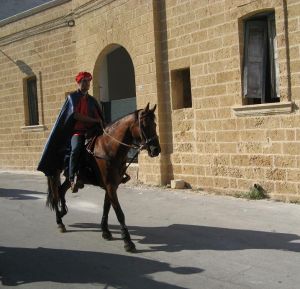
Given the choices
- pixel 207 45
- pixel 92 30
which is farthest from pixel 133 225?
pixel 92 30

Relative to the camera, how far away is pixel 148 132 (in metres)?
6.59

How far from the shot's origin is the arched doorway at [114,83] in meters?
14.4

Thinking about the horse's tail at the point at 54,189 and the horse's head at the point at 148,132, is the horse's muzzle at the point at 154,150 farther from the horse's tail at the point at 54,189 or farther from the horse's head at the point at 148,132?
the horse's tail at the point at 54,189

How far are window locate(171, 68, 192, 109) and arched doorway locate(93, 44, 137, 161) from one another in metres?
2.06

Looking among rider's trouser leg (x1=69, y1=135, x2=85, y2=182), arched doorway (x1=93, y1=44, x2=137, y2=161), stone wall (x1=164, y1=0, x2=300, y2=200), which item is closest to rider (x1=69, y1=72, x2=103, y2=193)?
rider's trouser leg (x1=69, y1=135, x2=85, y2=182)

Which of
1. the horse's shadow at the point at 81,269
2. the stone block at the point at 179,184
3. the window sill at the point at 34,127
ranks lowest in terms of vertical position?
the horse's shadow at the point at 81,269

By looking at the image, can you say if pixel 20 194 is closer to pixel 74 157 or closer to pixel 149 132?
pixel 74 157

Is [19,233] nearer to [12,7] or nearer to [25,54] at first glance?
[25,54]

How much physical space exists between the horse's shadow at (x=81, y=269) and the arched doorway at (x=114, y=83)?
687cm

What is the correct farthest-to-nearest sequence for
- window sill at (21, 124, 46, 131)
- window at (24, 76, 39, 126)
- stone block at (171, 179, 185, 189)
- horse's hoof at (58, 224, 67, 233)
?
window at (24, 76, 39, 126)
window sill at (21, 124, 46, 131)
stone block at (171, 179, 185, 189)
horse's hoof at (58, 224, 67, 233)

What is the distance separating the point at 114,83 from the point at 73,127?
28.2 ft

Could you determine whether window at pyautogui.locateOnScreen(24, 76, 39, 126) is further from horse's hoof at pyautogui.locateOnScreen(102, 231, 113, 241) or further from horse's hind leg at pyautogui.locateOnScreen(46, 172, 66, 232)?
horse's hoof at pyautogui.locateOnScreen(102, 231, 113, 241)

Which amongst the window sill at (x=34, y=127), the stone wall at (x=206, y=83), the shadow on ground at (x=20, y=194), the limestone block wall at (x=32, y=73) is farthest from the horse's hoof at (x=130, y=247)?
the window sill at (x=34, y=127)

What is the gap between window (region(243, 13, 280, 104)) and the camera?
9.80m
